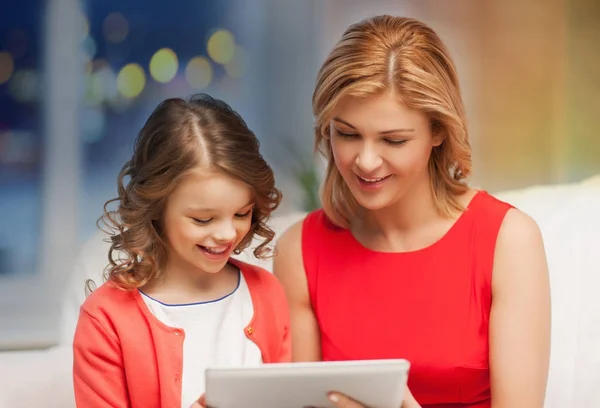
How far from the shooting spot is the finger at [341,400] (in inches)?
52.8

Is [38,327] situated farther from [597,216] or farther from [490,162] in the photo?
[597,216]

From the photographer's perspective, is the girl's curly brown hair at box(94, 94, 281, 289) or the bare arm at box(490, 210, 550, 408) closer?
the girl's curly brown hair at box(94, 94, 281, 289)

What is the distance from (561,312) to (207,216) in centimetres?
96

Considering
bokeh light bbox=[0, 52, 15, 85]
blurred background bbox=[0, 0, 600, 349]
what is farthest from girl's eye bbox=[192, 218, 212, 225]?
bokeh light bbox=[0, 52, 15, 85]

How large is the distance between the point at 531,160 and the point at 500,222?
8.41 feet

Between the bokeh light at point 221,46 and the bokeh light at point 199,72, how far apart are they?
5cm

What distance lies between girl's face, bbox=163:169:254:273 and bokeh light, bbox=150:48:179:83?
109 inches

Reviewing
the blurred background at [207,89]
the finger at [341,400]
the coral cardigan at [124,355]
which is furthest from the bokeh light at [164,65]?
the finger at [341,400]

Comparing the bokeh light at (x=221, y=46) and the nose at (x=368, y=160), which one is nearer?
the nose at (x=368, y=160)

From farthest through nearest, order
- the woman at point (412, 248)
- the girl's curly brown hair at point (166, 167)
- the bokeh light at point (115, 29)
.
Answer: the bokeh light at point (115, 29) < the woman at point (412, 248) < the girl's curly brown hair at point (166, 167)

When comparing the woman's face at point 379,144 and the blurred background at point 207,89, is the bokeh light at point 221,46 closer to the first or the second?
the blurred background at point 207,89

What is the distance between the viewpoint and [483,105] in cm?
414

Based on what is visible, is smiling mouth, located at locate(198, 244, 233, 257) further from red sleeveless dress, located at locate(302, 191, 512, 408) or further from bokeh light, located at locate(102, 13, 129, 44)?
bokeh light, located at locate(102, 13, 129, 44)

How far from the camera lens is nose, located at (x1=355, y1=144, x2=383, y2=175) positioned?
1564 millimetres
